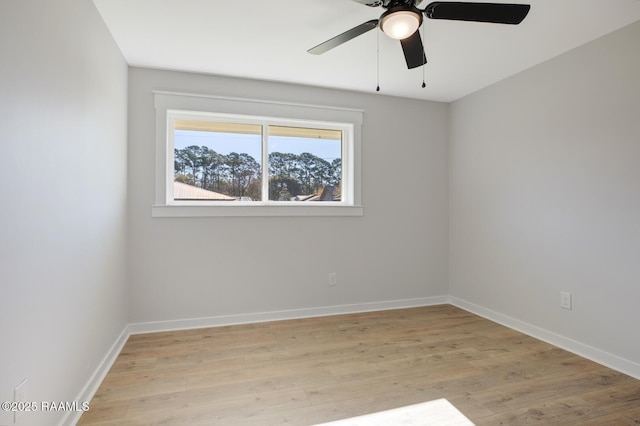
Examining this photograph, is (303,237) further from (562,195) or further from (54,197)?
(562,195)

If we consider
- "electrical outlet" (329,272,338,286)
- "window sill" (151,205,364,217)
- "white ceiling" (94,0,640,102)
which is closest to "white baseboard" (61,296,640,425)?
"electrical outlet" (329,272,338,286)

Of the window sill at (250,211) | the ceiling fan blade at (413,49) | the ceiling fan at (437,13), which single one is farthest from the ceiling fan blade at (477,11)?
the window sill at (250,211)

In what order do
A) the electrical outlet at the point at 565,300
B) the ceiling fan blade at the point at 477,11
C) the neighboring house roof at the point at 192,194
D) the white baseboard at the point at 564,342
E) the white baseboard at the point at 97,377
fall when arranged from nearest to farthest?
the ceiling fan blade at the point at 477,11 < the white baseboard at the point at 97,377 < the white baseboard at the point at 564,342 < the electrical outlet at the point at 565,300 < the neighboring house roof at the point at 192,194

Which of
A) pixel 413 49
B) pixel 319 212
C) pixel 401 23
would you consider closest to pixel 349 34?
pixel 401 23

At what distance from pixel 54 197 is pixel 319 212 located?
227 centimetres

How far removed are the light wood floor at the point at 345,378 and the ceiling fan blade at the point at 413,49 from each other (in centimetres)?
212

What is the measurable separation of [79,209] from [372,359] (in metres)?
2.17

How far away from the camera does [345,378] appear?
2113 mm

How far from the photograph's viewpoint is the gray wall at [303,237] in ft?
9.49

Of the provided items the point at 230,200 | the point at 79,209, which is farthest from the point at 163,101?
the point at 79,209

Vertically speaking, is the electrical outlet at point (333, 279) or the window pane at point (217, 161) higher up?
the window pane at point (217, 161)

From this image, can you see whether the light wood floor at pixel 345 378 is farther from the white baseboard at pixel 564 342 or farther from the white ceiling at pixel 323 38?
the white ceiling at pixel 323 38

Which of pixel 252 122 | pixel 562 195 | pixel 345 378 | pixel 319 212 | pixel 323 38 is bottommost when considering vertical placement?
pixel 345 378

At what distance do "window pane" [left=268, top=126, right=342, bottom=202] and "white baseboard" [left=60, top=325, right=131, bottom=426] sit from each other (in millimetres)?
1817
